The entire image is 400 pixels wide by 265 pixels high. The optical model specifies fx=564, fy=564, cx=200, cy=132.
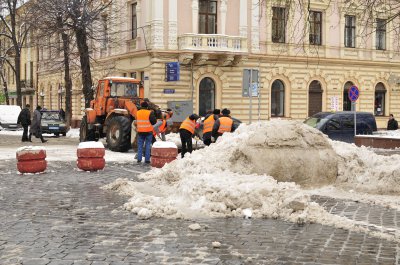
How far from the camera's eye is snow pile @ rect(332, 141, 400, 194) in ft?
36.7

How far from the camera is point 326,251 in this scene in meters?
6.59

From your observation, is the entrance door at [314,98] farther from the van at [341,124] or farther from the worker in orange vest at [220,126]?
the worker in orange vest at [220,126]

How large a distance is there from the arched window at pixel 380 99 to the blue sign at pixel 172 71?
1607 cm

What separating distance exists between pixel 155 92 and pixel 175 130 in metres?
5.57

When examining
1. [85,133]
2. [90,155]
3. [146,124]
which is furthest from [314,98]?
[90,155]

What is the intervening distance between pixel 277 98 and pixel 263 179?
26654 millimetres

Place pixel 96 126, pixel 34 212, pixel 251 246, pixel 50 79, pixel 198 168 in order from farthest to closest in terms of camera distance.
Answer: pixel 50 79, pixel 96 126, pixel 198 168, pixel 34 212, pixel 251 246

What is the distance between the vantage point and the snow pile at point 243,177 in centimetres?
880

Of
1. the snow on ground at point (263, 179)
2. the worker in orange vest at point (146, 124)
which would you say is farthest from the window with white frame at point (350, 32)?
the snow on ground at point (263, 179)

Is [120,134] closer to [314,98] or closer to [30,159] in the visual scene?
[30,159]

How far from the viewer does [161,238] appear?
7.20 m

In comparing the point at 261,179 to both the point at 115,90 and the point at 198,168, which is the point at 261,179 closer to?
the point at 198,168

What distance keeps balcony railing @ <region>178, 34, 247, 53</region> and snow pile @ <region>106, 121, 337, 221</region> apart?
18.6 metres

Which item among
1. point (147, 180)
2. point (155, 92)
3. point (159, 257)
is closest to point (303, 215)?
point (159, 257)
